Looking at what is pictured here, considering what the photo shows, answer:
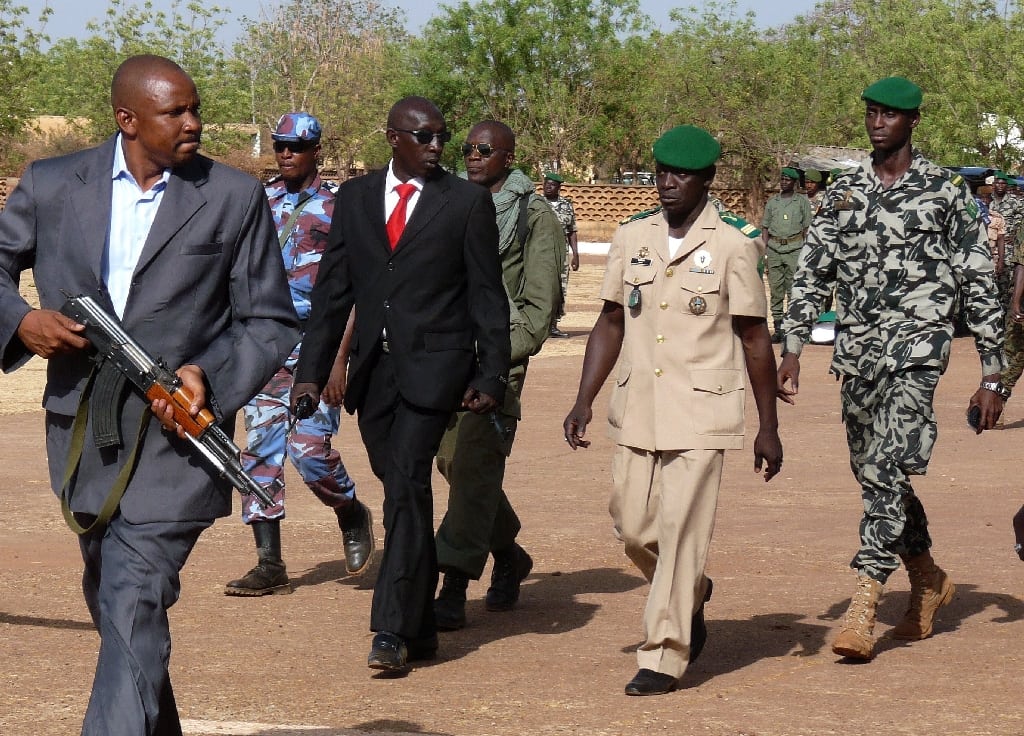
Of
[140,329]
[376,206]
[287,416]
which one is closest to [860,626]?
[376,206]


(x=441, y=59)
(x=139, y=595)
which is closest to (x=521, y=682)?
(x=139, y=595)

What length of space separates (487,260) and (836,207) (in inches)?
54.8

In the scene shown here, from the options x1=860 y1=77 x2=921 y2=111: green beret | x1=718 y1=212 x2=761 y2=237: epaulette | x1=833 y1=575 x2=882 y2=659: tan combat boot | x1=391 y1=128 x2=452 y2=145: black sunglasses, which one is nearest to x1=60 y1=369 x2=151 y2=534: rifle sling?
x1=391 y1=128 x2=452 y2=145: black sunglasses

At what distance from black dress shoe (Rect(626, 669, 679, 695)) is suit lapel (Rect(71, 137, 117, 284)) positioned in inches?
99.5

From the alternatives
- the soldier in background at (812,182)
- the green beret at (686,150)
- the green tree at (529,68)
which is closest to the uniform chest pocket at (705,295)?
the green beret at (686,150)

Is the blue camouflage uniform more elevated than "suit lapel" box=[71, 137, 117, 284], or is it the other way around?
"suit lapel" box=[71, 137, 117, 284]

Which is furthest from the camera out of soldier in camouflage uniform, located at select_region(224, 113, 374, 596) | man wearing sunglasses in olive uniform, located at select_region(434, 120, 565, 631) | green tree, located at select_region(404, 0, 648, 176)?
green tree, located at select_region(404, 0, 648, 176)

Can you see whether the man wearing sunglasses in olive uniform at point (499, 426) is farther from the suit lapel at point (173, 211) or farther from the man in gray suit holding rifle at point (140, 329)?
the suit lapel at point (173, 211)

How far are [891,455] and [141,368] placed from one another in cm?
333

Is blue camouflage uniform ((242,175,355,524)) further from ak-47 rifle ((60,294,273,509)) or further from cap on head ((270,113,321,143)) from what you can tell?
ak-47 rifle ((60,294,273,509))

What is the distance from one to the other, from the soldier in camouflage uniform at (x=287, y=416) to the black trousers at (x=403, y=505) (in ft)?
4.52

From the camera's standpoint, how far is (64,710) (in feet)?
18.4

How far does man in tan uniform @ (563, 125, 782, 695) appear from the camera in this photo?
6008 millimetres

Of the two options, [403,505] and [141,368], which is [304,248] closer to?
[403,505]
